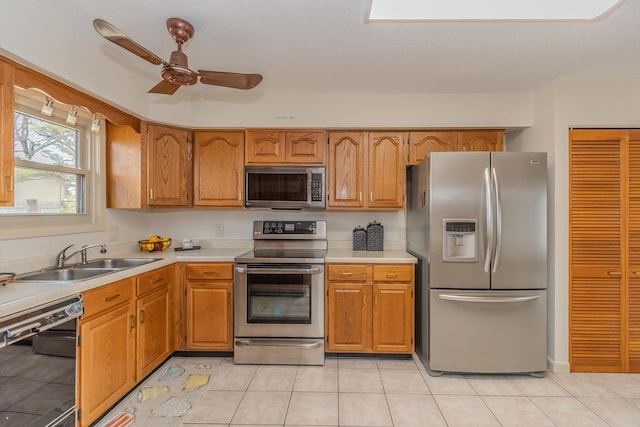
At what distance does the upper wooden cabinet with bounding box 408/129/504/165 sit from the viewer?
3.05 meters

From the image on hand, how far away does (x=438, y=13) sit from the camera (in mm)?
1848

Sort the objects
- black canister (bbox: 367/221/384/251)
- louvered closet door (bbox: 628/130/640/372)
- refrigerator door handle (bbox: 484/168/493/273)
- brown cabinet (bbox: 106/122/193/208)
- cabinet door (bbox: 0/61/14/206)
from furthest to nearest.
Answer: black canister (bbox: 367/221/384/251) < brown cabinet (bbox: 106/122/193/208) < louvered closet door (bbox: 628/130/640/372) < refrigerator door handle (bbox: 484/168/493/273) < cabinet door (bbox: 0/61/14/206)

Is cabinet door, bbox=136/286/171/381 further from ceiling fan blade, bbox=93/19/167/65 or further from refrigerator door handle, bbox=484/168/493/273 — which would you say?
refrigerator door handle, bbox=484/168/493/273

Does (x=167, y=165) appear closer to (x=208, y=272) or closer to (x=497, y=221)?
(x=208, y=272)

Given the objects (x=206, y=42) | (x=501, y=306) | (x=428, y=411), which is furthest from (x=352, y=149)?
(x=428, y=411)

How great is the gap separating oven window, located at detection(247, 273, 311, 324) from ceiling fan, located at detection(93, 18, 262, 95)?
151 cm

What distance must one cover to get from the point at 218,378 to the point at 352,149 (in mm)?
2253

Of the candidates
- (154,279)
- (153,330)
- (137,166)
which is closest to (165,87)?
(137,166)

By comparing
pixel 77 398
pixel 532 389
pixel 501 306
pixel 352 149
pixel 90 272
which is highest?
pixel 352 149

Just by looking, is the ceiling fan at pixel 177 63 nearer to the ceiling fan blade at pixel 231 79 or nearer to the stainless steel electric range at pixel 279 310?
the ceiling fan blade at pixel 231 79

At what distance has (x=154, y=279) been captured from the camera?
2.46 metres

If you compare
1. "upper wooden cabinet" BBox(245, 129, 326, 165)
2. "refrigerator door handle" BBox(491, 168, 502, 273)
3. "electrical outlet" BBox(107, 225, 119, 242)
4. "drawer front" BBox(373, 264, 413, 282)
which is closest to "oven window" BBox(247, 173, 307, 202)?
"upper wooden cabinet" BBox(245, 129, 326, 165)

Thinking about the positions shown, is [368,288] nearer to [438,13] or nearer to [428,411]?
[428,411]

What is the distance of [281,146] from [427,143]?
4.55ft
